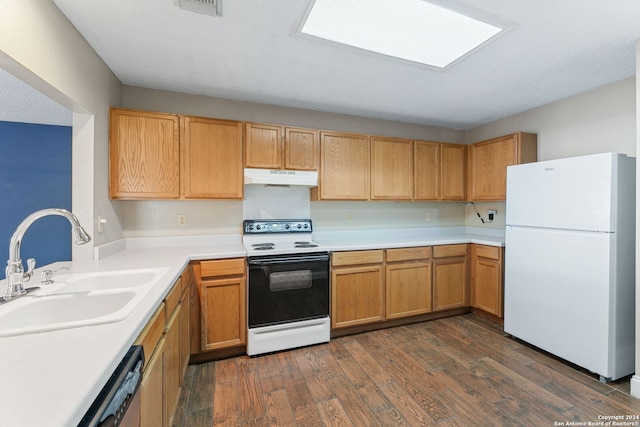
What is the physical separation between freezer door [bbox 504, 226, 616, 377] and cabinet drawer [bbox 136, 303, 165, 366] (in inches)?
112

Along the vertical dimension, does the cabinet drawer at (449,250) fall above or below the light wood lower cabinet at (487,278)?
above

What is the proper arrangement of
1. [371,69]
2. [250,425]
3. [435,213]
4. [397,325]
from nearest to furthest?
[250,425]
[371,69]
[397,325]
[435,213]

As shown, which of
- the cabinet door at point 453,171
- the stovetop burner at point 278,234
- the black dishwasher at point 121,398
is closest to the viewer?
the black dishwasher at point 121,398

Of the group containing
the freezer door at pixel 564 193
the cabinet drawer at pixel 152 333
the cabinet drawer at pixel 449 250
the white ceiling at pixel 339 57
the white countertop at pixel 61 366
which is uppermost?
the white ceiling at pixel 339 57

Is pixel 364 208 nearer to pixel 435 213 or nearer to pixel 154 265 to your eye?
pixel 435 213

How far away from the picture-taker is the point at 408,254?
301cm

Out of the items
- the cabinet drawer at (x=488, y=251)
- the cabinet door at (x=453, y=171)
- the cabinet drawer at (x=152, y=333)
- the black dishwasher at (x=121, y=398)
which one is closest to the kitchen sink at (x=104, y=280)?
the cabinet drawer at (x=152, y=333)

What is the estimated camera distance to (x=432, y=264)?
313cm

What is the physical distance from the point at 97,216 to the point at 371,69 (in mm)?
2374

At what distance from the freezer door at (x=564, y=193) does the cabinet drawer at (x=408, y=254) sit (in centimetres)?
83

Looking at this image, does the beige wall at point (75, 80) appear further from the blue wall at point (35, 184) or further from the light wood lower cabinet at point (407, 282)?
the light wood lower cabinet at point (407, 282)

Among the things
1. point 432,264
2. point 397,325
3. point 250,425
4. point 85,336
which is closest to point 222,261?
point 250,425

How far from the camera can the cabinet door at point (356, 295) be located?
2730 mm

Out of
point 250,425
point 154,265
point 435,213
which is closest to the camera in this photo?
point 250,425
